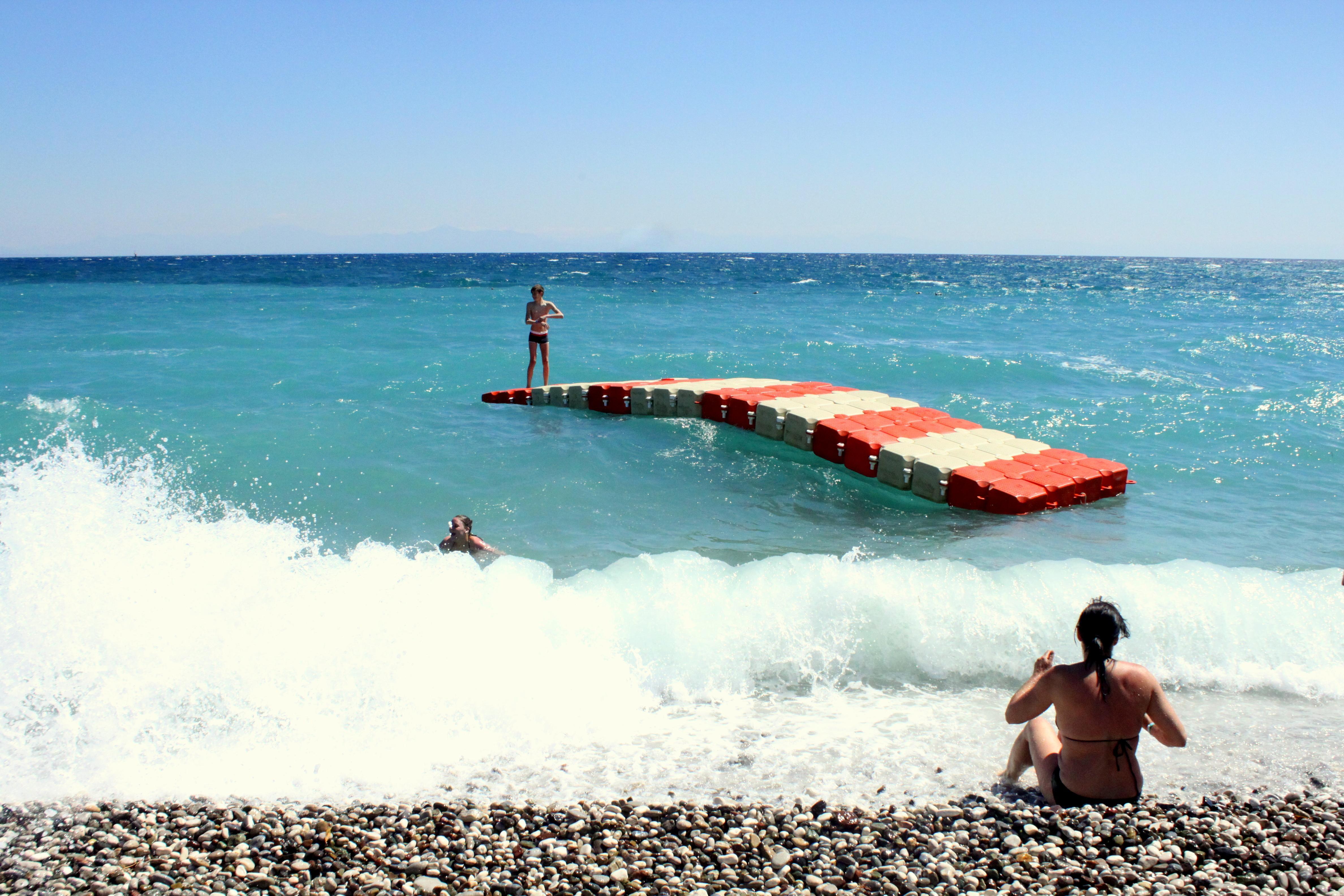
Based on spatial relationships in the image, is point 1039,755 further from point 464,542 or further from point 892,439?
point 892,439

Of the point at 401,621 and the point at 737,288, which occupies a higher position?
the point at 737,288

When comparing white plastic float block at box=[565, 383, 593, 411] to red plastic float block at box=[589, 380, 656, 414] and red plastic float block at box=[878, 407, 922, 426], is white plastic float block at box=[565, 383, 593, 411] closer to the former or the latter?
red plastic float block at box=[589, 380, 656, 414]

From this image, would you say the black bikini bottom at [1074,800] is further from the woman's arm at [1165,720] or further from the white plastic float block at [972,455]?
the white plastic float block at [972,455]

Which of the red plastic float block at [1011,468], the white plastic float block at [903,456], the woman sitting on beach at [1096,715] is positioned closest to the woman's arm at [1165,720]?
the woman sitting on beach at [1096,715]

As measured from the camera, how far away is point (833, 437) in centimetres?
1107

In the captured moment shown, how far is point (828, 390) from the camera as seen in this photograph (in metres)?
13.5

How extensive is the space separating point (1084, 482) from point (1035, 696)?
21.3 feet

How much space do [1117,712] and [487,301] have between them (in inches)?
1521

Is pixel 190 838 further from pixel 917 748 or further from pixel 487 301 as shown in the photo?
pixel 487 301

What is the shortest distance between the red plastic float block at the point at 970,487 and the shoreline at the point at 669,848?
5.28 m

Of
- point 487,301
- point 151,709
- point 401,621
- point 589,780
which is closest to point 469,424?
point 401,621

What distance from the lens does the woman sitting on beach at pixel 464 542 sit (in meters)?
7.73

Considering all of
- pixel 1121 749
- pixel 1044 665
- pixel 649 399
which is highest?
pixel 649 399

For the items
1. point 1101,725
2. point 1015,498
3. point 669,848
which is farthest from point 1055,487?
point 669,848
